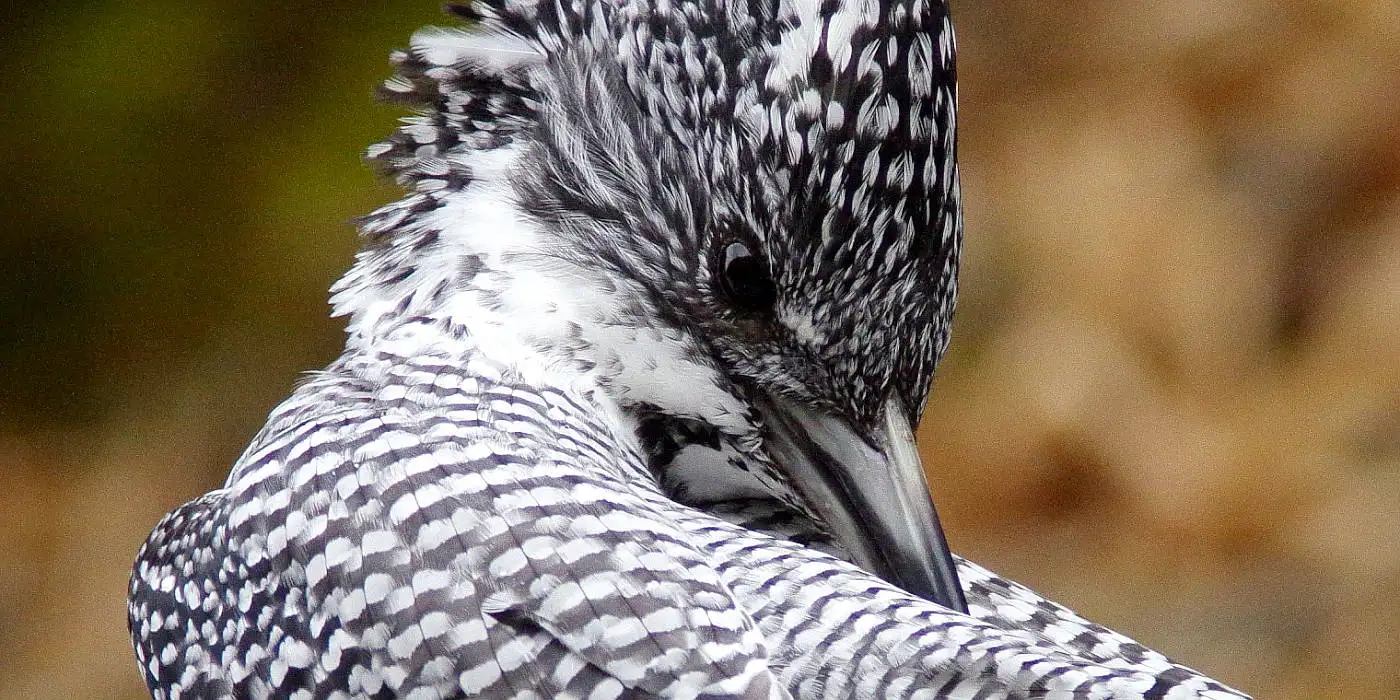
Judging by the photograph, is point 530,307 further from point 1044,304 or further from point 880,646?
point 1044,304

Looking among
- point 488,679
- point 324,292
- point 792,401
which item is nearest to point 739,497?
point 792,401

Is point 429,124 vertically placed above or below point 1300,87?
below

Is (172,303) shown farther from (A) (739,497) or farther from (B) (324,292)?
(A) (739,497)

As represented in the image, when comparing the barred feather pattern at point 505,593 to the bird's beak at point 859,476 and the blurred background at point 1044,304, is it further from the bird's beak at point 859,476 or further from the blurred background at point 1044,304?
the blurred background at point 1044,304

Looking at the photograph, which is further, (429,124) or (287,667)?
(429,124)

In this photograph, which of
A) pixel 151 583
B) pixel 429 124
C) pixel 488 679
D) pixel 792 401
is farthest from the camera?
pixel 429 124

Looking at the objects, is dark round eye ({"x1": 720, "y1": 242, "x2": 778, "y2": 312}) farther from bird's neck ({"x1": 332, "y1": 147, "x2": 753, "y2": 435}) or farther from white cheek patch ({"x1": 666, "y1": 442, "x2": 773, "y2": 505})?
white cheek patch ({"x1": 666, "y1": 442, "x2": 773, "y2": 505})

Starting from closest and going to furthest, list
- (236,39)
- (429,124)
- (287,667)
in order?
1. (287,667)
2. (429,124)
3. (236,39)
